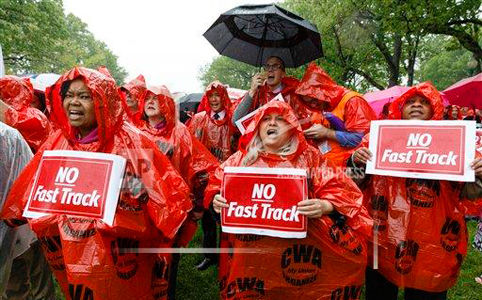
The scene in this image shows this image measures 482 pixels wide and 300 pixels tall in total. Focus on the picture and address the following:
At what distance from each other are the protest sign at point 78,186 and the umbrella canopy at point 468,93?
5351mm

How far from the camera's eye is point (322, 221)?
241 centimetres

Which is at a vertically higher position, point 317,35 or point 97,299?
point 317,35

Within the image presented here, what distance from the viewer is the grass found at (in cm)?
432

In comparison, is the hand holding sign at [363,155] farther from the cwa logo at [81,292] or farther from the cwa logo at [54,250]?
the cwa logo at [54,250]

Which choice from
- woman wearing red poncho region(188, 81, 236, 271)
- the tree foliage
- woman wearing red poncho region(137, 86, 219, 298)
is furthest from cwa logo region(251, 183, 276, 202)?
woman wearing red poncho region(188, 81, 236, 271)

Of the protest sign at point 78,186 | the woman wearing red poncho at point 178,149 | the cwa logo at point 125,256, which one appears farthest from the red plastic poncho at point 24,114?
the cwa logo at point 125,256

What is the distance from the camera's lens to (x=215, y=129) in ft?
16.4

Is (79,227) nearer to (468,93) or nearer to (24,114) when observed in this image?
(24,114)

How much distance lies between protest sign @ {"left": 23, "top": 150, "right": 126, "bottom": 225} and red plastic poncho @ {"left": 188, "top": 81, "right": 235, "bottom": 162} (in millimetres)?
2470

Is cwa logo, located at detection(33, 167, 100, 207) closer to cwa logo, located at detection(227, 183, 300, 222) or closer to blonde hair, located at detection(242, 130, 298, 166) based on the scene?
cwa logo, located at detection(227, 183, 300, 222)

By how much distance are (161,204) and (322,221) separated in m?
0.96

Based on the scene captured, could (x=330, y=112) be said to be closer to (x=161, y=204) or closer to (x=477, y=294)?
(x=161, y=204)

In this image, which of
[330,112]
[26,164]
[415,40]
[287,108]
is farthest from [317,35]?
[415,40]

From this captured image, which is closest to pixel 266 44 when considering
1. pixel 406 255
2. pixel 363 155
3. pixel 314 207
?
pixel 363 155
